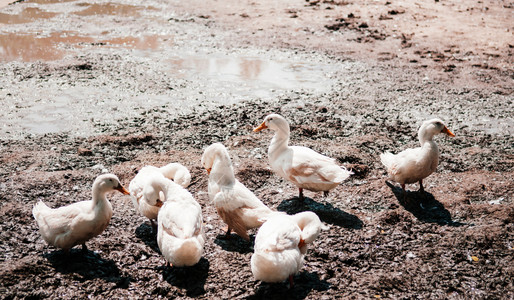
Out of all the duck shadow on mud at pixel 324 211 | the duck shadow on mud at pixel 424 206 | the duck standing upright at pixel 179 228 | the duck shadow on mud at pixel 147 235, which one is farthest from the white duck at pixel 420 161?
the duck shadow on mud at pixel 147 235

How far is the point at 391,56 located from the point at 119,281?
30.0ft

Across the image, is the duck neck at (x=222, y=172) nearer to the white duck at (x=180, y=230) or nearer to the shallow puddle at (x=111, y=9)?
the white duck at (x=180, y=230)

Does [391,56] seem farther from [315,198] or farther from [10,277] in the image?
[10,277]

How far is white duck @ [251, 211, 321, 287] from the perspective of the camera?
12.5 feet

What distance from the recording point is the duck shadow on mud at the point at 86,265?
4223 millimetres

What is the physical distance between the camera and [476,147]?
6996 mm

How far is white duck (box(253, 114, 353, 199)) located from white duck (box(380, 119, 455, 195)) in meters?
0.66

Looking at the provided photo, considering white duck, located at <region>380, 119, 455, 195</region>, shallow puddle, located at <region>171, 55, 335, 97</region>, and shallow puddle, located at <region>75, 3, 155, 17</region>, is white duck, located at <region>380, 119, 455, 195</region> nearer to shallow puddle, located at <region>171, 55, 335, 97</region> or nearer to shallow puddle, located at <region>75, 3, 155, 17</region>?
shallow puddle, located at <region>171, 55, 335, 97</region>

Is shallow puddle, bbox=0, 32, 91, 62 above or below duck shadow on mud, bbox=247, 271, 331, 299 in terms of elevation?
above

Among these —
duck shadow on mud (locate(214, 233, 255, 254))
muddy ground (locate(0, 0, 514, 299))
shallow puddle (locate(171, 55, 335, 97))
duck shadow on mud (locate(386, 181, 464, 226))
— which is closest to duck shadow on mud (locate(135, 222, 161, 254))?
muddy ground (locate(0, 0, 514, 299))

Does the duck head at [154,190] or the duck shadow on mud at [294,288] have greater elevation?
the duck head at [154,190]

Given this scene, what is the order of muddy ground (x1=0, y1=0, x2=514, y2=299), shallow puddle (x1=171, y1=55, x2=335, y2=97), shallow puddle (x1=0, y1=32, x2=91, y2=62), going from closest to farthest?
muddy ground (x1=0, y1=0, x2=514, y2=299) < shallow puddle (x1=171, y1=55, x2=335, y2=97) < shallow puddle (x1=0, y1=32, x2=91, y2=62)

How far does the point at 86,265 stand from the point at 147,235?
2.59 feet

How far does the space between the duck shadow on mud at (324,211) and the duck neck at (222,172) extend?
2.98 feet
